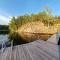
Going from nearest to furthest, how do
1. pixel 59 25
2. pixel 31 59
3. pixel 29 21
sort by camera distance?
pixel 31 59, pixel 59 25, pixel 29 21

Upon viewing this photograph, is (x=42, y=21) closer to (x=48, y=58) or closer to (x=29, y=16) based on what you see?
(x=29, y=16)

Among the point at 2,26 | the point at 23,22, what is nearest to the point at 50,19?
the point at 23,22

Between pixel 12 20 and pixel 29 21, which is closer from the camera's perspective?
pixel 29 21

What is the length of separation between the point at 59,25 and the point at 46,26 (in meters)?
3.67

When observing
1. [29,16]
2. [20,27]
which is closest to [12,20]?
[20,27]

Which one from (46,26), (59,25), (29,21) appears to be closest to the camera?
(59,25)

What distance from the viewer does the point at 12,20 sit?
140 ft

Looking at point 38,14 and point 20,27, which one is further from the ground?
point 38,14

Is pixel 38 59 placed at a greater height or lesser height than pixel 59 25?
lesser

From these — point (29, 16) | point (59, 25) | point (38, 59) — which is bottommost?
point (38, 59)

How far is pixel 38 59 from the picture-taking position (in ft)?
14.0

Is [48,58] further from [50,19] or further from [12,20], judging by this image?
[12,20]

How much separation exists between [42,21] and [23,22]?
650 centimetres

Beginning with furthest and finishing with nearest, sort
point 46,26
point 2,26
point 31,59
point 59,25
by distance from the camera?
point 2,26 < point 46,26 < point 59,25 < point 31,59
